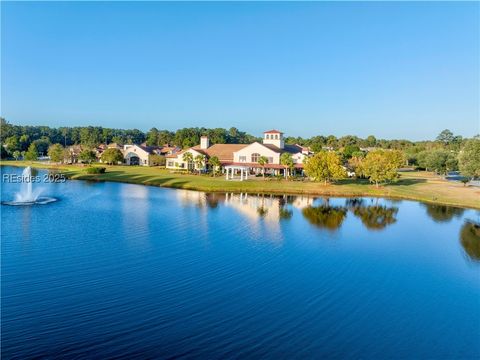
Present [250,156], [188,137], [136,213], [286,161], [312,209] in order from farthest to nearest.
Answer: [188,137] → [250,156] → [286,161] → [312,209] → [136,213]

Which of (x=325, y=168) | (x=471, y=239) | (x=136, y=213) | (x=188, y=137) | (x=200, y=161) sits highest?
(x=188, y=137)

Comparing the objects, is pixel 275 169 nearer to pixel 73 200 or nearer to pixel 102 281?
pixel 73 200

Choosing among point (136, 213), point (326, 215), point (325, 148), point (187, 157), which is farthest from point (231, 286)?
point (325, 148)

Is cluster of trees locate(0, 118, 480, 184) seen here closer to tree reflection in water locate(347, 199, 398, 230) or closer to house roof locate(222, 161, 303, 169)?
house roof locate(222, 161, 303, 169)

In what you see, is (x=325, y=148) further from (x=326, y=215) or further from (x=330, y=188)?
(x=326, y=215)

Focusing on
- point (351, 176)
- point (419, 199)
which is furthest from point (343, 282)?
point (351, 176)

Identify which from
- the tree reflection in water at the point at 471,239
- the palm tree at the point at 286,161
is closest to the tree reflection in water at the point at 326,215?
the tree reflection in water at the point at 471,239

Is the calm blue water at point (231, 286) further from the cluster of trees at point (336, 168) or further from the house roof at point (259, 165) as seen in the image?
the house roof at point (259, 165)
